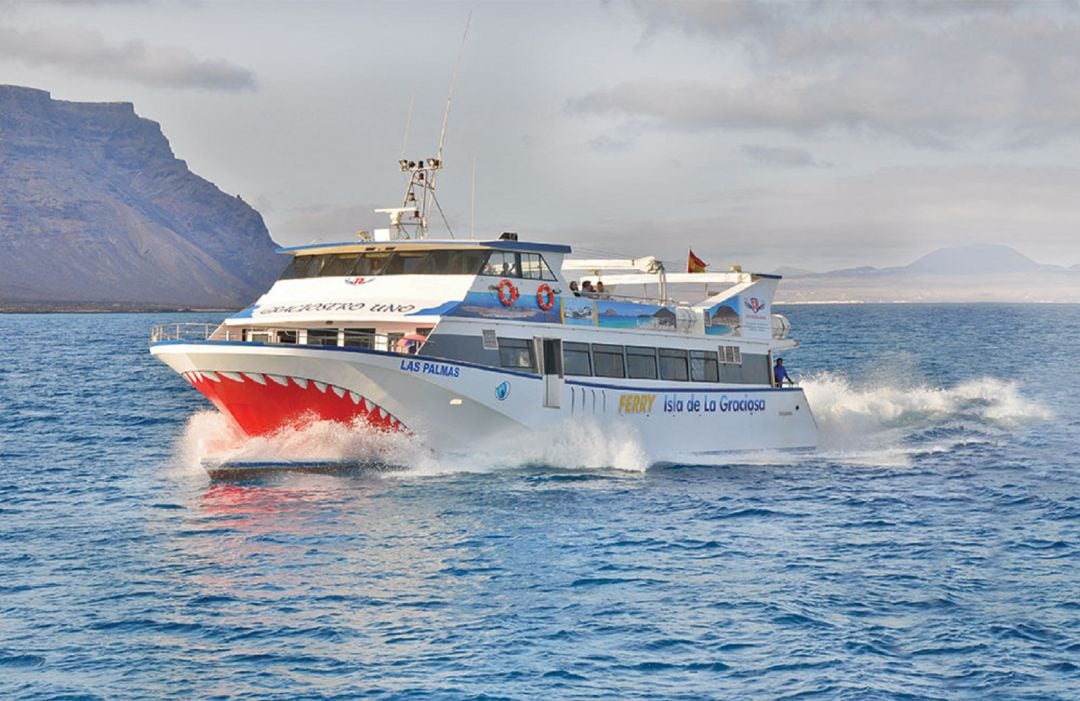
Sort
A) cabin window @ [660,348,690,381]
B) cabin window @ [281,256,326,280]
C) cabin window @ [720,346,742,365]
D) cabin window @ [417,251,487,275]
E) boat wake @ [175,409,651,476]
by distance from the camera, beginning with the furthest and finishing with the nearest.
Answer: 1. cabin window @ [720,346,742,365]
2. cabin window @ [660,348,690,381]
3. cabin window @ [281,256,326,280]
4. cabin window @ [417,251,487,275]
5. boat wake @ [175,409,651,476]

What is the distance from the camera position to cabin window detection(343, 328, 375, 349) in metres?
27.0

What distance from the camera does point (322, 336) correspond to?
88.2 ft

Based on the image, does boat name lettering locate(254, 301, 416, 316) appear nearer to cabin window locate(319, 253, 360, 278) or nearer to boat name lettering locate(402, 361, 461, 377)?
cabin window locate(319, 253, 360, 278)

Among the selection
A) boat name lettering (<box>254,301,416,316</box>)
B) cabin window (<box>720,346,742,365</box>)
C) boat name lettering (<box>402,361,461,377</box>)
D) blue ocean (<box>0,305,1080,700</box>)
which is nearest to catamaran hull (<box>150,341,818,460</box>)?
boat name lettering (<box>402,361,461,377</box>)

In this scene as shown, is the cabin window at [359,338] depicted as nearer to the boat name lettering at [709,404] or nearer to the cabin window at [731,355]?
the boat name lettering at [709,404]

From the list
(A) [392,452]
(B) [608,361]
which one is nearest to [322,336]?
(A) [392,452]

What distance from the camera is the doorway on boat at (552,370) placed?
28.5m

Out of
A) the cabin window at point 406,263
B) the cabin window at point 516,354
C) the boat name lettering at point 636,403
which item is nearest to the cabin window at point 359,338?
the cabin window at point 406,263

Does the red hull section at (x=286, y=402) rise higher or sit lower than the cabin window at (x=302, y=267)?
lower

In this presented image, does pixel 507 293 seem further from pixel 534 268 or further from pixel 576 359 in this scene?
pixel 576 359

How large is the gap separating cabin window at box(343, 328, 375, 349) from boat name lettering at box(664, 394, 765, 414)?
7.82 m

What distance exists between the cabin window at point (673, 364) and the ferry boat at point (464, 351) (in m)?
0.04

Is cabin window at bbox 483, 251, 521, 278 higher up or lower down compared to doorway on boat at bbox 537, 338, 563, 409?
higher up

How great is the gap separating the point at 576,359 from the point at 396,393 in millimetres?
5107
